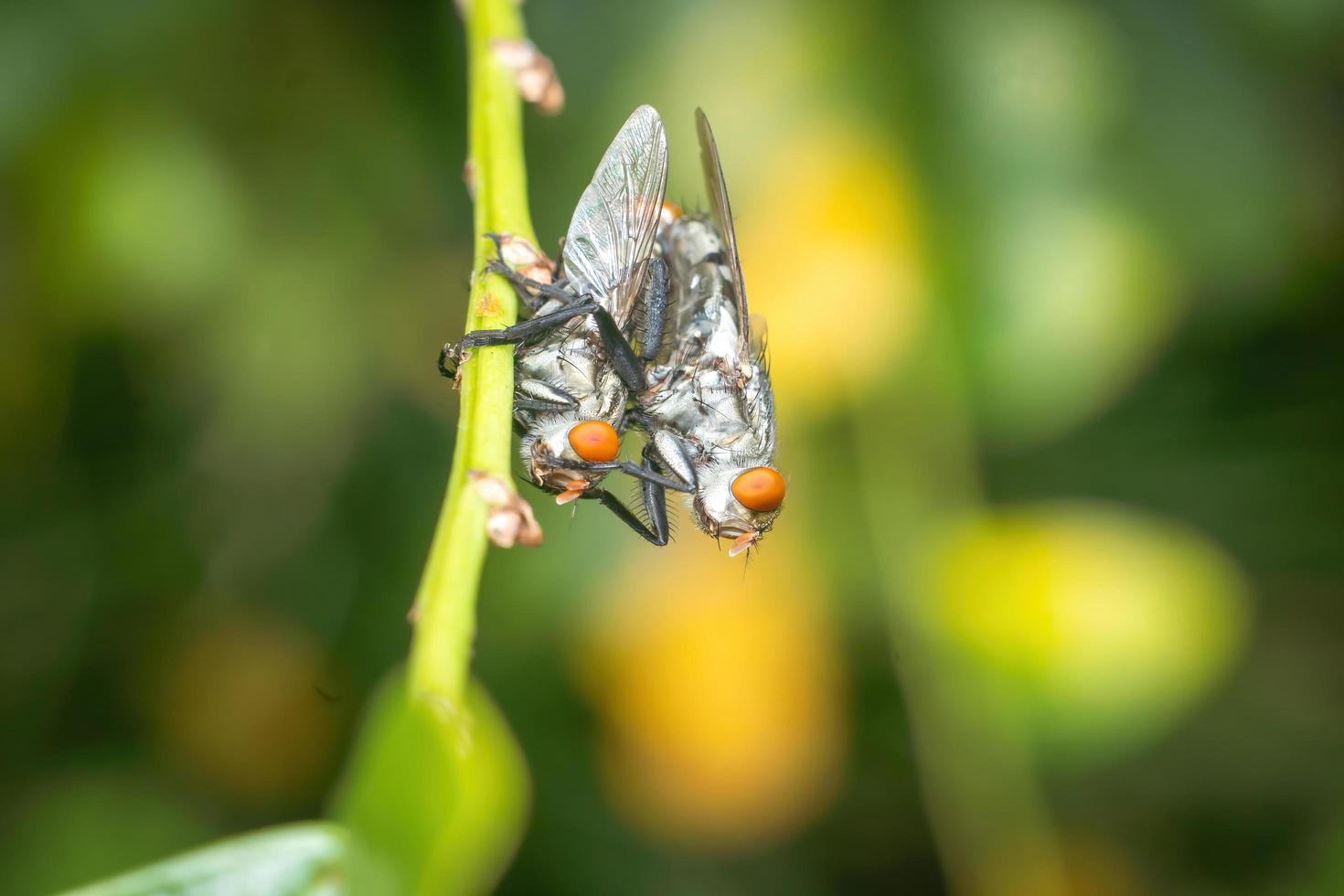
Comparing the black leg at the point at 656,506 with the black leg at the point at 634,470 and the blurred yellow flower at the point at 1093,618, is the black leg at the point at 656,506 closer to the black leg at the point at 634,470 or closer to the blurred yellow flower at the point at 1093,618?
the black leg at the point at 634,470

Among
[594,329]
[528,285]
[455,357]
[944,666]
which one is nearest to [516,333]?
[528,285]

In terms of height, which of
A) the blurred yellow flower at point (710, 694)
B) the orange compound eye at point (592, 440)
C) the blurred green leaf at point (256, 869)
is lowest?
the blurred yellow flower at point (710, 694)

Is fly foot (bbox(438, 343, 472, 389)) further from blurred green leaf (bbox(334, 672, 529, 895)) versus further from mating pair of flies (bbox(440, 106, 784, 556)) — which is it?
blurred green leaf (bbox(334, 672, 529, 895))

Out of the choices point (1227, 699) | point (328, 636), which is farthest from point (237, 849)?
point (1227, 699)

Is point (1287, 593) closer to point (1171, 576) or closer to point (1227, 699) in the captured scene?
point (1227, 699)

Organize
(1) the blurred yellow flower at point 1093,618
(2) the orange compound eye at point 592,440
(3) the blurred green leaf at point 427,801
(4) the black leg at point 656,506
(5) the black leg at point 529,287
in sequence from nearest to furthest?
(3) the blurred green leaf at point 427,801 < (5) the black leg at point 529,287 < (2) the orange compound eye at point 592,440 < (4) the black leg at point 656,506 < (1) the blurred yellow flower at point 1093,618

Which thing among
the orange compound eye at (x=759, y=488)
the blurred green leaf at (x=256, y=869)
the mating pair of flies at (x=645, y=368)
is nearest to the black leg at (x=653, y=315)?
the mating pair of flies at (x=645, y=368)
